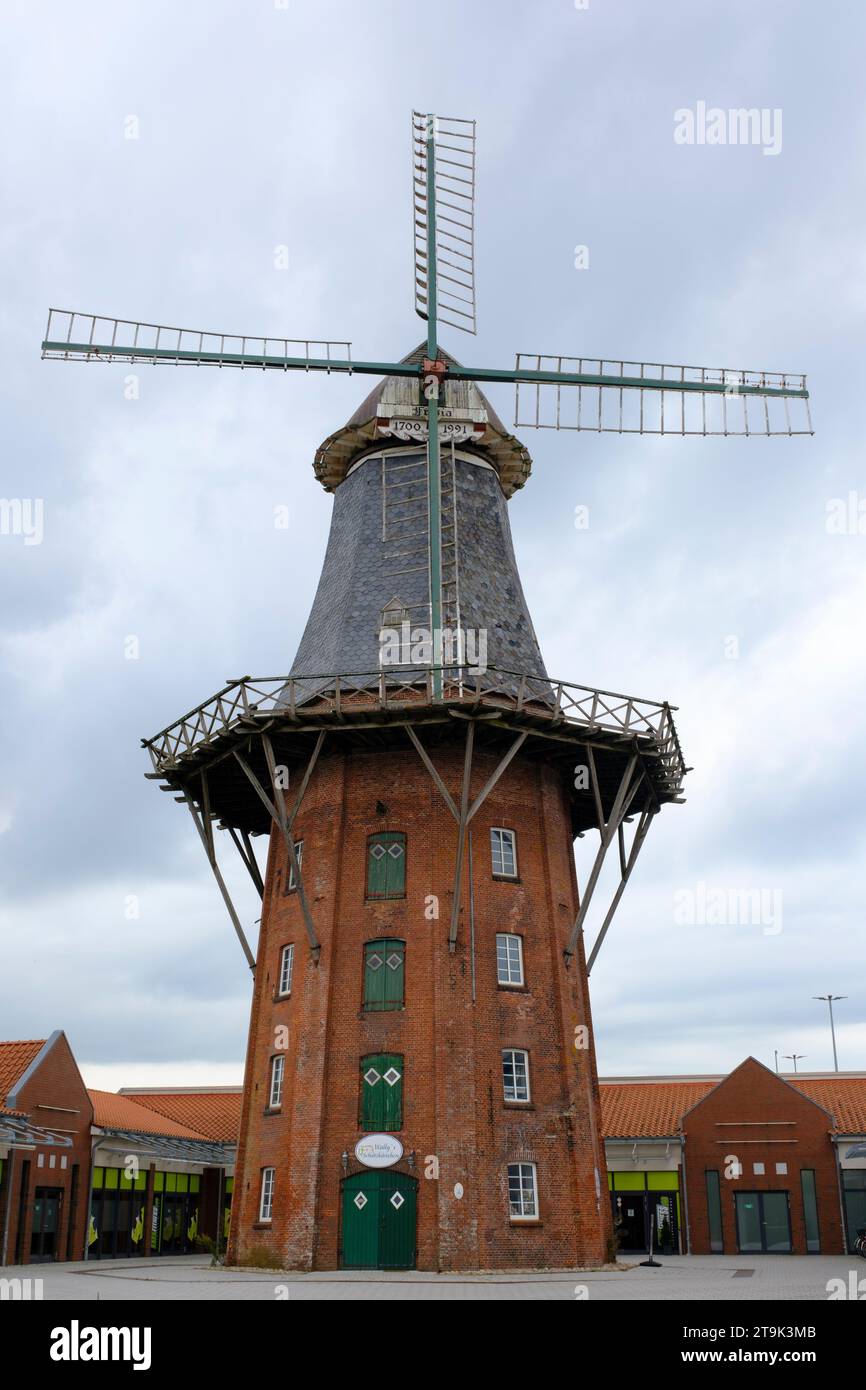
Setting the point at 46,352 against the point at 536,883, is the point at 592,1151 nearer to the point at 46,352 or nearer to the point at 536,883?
the point at 536,883

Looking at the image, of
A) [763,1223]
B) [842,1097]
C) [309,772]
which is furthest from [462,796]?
[842,1097]

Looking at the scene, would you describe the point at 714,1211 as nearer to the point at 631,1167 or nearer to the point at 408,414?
the point at 631,1167

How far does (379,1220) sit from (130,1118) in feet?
59.2

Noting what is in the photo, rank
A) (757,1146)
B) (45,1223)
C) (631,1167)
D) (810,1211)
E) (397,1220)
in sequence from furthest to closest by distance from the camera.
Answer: (631,1167) → (757,1146) → (810,1211) → (45,1223) → (397,1220)

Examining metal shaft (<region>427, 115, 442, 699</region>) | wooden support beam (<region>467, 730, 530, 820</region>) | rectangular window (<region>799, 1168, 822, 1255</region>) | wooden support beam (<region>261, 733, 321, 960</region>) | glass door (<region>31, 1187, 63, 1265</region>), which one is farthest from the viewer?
rectangular window (<region>799, 1168, 822, 1255</region>)

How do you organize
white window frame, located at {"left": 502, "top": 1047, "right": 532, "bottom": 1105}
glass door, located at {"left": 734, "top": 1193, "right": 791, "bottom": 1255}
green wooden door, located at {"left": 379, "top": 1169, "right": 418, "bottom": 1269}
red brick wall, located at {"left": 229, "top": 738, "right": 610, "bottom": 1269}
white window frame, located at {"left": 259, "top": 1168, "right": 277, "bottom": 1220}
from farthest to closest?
glass door, located at {"left": 734, "top": 1193, "right": 791, "bottom": 1255}
white window frame, located at {"left": 259, "top": 1168, "right": 277, "bottom": 1220}
white window frame, located at {"left": 502, "top": 1047, "right": 532, "bottom": 1105}
red brick wall, located at {"left": 229, "top": 738, "right": 610, "bottom": 1269}
green wooden door, located at {"left": 379, "top": 1169, "right": 418, "bottom": 1269}

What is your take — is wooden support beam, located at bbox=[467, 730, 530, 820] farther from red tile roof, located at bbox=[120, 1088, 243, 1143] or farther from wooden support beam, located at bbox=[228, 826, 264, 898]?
red tile roof, located at bbox=[120, 1088, 243, 1143]

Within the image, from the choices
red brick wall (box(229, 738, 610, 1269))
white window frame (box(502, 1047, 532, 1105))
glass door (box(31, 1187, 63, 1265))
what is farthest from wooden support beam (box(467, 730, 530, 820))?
glass door (box(31, 1187, 63, 1265))

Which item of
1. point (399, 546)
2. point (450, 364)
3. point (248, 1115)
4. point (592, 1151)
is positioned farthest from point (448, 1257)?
point (450, 364)

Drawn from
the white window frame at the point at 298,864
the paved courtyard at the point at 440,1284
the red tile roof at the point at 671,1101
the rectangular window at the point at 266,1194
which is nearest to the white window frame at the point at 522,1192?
the paved courtyard at the point at 440,1284

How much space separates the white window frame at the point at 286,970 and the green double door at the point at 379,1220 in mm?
5052

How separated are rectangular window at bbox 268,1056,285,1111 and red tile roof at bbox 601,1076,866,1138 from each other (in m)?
14.9

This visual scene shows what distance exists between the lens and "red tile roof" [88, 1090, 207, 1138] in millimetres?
39500

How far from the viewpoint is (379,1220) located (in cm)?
2655
